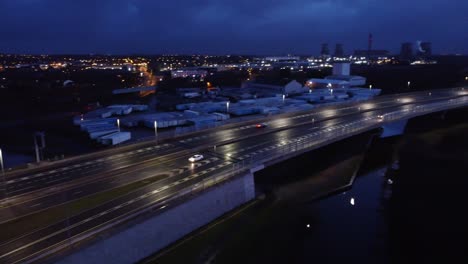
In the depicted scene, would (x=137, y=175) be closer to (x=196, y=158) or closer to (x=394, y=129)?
(x=196, y=158)

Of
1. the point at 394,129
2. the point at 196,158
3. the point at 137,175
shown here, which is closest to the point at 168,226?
the point at 137,175

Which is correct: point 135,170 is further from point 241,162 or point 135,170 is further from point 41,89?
point 41,89

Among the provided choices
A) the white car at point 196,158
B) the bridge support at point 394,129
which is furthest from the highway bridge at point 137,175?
the bridge support at point 394,129

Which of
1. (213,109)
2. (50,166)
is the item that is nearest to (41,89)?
(213,109)

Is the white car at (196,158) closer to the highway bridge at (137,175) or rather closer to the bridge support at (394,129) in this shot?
the highway bridge at (137,175)

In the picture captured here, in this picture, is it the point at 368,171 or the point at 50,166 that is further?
the point at 368,171

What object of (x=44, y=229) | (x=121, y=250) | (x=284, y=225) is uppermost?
(x=44, y=229)
